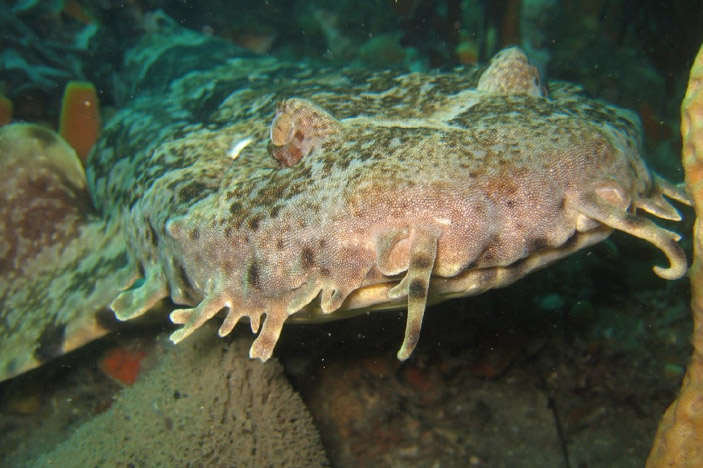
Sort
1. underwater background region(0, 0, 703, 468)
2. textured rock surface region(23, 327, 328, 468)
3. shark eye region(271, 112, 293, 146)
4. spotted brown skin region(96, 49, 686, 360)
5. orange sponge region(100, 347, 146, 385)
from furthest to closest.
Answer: orange sponge region(100, 347, 146, 385), underwater background region(0, 0, 703, 468), textured rock surface region(23, 327, 328, 468), shark eye region(271, 112, 293, 146), spotted brown skin region(96, 49, 686, 360)

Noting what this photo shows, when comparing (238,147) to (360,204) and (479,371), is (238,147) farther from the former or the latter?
(479,371)

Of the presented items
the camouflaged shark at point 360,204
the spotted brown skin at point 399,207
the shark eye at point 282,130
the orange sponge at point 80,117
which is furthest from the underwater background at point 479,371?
the shark eye at point 282,130

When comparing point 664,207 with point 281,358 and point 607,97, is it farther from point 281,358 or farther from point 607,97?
point 607,97

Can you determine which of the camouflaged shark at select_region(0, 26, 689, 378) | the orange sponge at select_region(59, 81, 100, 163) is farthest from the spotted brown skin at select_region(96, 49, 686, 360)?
the orange sponge at select_region(59, 81, 100, 163)

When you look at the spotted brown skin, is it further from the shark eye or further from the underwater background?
the underwater background

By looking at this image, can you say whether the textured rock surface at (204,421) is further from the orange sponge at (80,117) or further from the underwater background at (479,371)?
the orange sponge at (80,117)

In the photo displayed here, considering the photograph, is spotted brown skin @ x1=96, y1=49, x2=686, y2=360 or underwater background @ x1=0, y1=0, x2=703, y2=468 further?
underwater background @ x1=0, y1=0, x2=703, y2=468

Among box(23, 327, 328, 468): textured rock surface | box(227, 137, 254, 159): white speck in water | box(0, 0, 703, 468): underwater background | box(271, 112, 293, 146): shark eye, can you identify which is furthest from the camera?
box(0, 0, 703, 468): underwater background

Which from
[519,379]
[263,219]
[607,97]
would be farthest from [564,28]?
[263,219]
